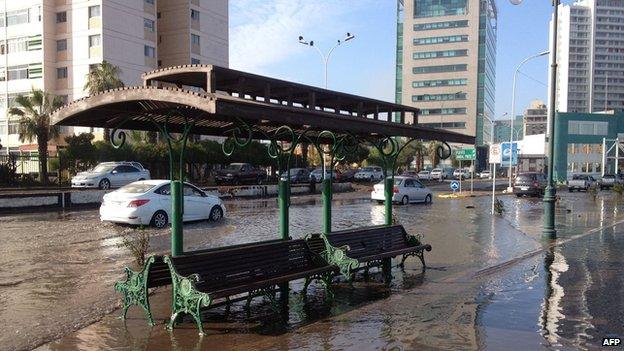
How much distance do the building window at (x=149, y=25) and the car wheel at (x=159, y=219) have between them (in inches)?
1787

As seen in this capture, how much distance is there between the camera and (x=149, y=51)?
57938mm

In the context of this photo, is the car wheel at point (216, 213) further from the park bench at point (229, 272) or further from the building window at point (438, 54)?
the building window at point (438, 54)

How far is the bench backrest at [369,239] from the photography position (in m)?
9.01

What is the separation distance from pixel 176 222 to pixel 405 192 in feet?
75.1

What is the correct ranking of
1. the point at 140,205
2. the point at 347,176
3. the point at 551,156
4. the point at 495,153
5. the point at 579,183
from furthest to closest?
the point at 347,176
the point at 579,183
the point at 495,153
the point at 140,205
the point at 551,156

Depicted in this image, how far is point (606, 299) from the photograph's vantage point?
26.7ft

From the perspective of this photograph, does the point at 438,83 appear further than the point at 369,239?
Yes

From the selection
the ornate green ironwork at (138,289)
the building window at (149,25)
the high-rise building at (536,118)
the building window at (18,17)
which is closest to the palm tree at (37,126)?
the building window at (149,25)

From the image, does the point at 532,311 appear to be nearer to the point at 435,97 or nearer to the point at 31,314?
the point at 31,314

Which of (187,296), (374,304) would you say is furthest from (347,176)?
(187,296)

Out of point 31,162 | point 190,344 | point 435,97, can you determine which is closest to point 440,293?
point 190,344

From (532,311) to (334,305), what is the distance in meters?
2.67

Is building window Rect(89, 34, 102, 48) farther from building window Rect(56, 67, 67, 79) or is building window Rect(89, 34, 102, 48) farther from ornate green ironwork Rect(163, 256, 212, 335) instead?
ornate green ironwork Rect(163, 256, 212, 335)

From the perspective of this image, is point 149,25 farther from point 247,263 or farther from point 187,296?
point 187,296
